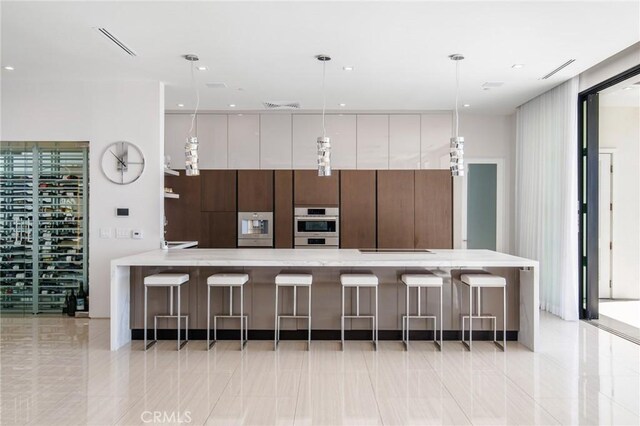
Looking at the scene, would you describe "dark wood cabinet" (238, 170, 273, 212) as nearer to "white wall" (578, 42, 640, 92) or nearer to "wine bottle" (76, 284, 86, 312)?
"wine bottle" (76, 284, 86, 312)

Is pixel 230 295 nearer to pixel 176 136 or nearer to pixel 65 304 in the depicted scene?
pixel 65 304

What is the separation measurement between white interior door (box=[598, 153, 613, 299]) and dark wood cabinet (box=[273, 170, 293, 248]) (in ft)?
15.3

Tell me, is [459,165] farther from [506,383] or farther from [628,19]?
[506,383]

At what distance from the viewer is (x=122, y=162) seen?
5242 millimetres

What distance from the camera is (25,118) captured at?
529cm

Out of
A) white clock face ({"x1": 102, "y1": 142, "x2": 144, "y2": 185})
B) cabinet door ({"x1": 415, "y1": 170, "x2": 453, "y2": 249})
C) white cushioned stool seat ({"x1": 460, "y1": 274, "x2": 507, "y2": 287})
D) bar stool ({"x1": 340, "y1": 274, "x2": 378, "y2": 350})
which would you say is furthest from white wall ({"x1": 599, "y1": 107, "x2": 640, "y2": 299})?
white clock face ({"x1": 102, "y1": 142, "x2": 144, "y2": 185})

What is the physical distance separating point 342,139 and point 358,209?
1.10 meters

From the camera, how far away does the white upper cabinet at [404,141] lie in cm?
688

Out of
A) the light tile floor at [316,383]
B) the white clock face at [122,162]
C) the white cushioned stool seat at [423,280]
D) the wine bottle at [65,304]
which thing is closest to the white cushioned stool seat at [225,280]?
the light tile floor at [316,383]

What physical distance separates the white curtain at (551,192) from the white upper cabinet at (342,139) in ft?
7.97

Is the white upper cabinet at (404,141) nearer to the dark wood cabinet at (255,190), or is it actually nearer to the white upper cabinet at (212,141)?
the dark wood cabinet at (255,190)

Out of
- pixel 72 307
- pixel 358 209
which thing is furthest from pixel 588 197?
pixel 72 307

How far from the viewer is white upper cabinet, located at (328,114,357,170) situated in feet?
22.5

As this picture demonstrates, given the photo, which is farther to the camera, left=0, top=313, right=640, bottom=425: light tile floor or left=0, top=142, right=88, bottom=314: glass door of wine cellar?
left=0, top=142, right=88, bottom=314: glass door of wine cellar
